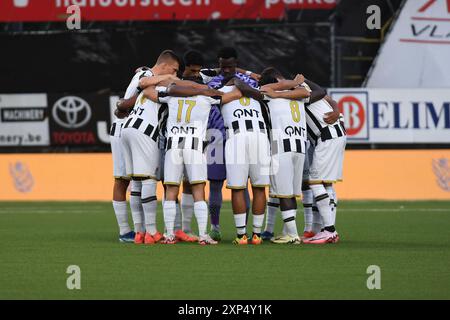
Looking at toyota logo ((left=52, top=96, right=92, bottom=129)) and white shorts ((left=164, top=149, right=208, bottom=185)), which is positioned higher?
toyota logo ((left=52, top=96, right=92, bottom=129))

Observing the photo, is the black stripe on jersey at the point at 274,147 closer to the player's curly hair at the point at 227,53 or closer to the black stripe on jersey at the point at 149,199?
the player's curly hair at the point at 227,53

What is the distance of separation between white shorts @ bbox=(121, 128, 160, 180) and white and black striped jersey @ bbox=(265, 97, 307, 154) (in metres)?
1.45

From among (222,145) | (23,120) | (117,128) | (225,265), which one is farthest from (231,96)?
(23,120)

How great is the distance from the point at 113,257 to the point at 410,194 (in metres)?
12.1

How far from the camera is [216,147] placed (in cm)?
1486

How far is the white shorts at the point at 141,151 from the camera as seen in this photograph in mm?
14242

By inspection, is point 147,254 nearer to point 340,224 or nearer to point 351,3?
point 340,224

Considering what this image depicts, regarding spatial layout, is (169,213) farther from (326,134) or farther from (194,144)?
(326,134)

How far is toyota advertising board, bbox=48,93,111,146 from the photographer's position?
968 inches

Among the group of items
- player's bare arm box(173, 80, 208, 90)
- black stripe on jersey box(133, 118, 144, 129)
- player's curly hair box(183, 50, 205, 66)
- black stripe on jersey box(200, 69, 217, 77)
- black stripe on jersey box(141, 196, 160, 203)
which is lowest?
black stripe on jersey box(141, 196, 160, 203)

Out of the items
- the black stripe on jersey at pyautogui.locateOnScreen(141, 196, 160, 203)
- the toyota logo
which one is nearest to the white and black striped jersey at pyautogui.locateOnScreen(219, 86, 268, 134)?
the black stripe on jersey at pyautogui.locateOnScreen(141, 196, 160, 203)

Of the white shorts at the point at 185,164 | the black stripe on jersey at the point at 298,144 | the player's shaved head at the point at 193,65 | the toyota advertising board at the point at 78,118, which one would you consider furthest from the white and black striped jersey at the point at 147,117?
the toyota advertising board at the point at 78,118

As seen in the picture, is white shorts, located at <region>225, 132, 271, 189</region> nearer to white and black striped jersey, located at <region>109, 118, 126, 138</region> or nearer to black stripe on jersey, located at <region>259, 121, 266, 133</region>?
black stripe on jersey, located at <region>259, 121, 266, 133</region>

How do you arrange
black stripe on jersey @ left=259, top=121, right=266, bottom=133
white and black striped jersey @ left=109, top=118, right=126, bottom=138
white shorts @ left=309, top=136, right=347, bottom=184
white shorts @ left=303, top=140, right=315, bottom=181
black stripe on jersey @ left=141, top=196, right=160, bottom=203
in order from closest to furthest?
black stripe on jersey @ left=259, top=121, right=266, bottom=133
black stripe on jersey @ left=141, top=196, right=160, bottom=203
white shorts @ left=309, top=136, right=347, bottom=184
white and black striped jersey @ left=109, top=118, right=126, bottom=138
white shorts @ left=303, top=140, right=315, bottom=181
